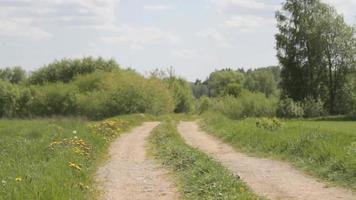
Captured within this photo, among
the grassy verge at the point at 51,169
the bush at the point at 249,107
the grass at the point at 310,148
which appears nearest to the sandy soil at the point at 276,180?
the grass at the point at 310,148

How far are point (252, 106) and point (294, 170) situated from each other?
173 ft

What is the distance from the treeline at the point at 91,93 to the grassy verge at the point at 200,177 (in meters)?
34.4

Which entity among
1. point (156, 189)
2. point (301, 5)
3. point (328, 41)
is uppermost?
point (301, 5)

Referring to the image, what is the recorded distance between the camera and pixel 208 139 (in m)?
26.1

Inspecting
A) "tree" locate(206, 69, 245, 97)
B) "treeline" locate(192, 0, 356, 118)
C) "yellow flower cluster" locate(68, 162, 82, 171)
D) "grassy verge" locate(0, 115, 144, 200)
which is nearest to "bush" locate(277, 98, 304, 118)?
"treeline" locate(192, 0, 356, 118)

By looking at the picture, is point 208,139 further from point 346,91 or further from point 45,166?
point 346,91

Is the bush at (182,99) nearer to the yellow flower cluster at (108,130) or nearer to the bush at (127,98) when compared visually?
the bush at (127,98)

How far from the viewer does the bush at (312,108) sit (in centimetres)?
Answer: 6525

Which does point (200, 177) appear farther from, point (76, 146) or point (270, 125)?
point (270, 125)

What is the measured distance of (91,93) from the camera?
6153 cm

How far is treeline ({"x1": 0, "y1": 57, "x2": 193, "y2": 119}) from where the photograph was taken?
5372 centimetres

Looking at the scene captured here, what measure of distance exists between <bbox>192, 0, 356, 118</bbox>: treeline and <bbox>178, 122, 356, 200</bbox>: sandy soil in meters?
47.7

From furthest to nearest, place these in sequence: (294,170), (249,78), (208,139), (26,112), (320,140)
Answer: (249,78) → (26,112) → (208,139) → (320,140) → (294,170)

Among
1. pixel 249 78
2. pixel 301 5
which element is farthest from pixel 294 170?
pixel 249 78
